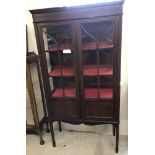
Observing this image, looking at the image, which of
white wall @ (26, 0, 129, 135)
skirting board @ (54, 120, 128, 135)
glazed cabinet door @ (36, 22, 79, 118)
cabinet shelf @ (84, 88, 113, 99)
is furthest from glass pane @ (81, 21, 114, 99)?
skirting board @ (54, 120, 128, 135)

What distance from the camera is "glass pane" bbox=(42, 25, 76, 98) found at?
5.95 feet

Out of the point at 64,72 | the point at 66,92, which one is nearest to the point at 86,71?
the point at 64,72

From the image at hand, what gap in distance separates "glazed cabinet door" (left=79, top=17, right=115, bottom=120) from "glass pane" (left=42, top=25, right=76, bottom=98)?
0.13 m

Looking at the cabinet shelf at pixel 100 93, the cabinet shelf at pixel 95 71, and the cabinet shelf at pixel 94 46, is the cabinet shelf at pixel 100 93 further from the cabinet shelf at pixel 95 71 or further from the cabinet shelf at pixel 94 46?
the cabinet shelf at pixel 94 46

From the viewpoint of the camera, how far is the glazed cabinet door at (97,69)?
1.75 metres

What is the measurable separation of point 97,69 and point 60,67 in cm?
42

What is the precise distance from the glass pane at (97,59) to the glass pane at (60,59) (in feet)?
0.49

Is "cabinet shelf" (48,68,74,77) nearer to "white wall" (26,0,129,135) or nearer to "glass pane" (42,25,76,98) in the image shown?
"glass pane" (42,25,76,98)

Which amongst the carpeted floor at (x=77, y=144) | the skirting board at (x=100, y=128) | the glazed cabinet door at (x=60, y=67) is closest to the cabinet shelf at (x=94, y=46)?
the glazed cabinet door at (x=60, y=67)

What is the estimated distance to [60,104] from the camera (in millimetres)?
1996
